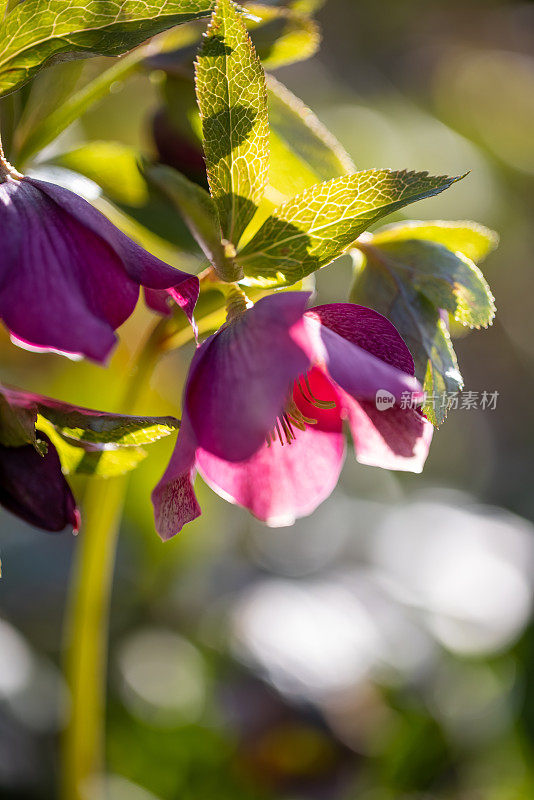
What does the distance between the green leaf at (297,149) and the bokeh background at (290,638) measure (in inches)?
4.4

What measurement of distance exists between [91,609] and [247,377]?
15.9 inches

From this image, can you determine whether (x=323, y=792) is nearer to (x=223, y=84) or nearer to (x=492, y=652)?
(x=492, y=652)

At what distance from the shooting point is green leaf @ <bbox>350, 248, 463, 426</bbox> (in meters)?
0.45

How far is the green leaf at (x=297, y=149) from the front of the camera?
0.56 meters

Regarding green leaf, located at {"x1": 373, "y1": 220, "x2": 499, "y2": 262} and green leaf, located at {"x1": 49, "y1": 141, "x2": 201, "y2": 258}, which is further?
green leaf, located at {"x1": 49, "y1": 141, "x2": 201, "y2": 258}

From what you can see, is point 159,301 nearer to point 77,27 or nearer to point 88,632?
point 77,27

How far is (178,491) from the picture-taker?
41cm

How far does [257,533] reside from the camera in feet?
5.18

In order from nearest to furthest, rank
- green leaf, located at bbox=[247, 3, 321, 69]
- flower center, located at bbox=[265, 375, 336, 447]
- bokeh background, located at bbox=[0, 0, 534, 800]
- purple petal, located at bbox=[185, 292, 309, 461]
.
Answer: purple petal, located at bbox=[185, 292, 309, 461], flower center, located at bbox=[265, 375, 336, 447], green leaf, located at bbox=[247, 3, 321, 69], bokeh background, located at bbox=[0, 0, 534, 800]

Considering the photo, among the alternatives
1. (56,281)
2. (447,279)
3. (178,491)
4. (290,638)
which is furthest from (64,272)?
(290,638)

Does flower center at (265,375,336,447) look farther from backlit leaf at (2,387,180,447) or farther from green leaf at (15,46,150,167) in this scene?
green leaf at (15,46,150,167)

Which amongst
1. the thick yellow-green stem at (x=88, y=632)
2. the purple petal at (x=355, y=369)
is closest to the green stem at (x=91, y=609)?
the thick yellow-green stem at (x=88, y=632)

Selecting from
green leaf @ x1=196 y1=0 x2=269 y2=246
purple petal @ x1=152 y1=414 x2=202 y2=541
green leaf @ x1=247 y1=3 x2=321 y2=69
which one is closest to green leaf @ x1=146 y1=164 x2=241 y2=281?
green leaf @ x1=196 y1=0 x2=269 y2=246

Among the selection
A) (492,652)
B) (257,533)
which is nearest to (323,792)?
(492,652)
